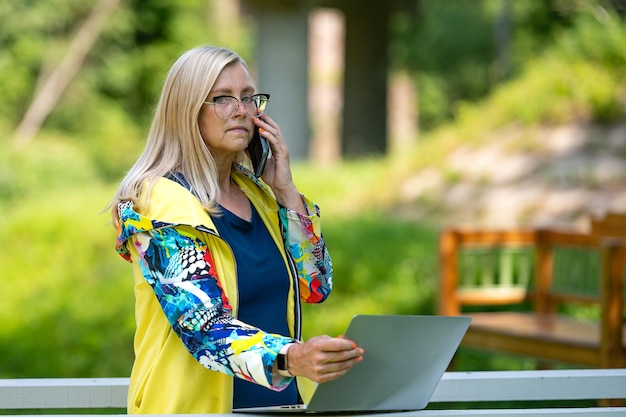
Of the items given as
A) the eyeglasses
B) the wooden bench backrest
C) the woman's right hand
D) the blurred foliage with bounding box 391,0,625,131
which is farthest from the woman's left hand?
the blurred foliage with bounding box 391,0,625,131

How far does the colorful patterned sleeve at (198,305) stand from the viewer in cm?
182

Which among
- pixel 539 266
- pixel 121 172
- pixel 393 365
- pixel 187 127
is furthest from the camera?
pixel 539 266

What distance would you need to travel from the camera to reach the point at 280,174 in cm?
236

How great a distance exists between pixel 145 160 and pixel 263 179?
14.2 inches

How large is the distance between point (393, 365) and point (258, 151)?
69 cm

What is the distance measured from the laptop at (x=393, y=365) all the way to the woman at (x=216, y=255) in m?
0.06

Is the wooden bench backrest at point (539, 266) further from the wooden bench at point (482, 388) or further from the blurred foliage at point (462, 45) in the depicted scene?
the blurred foliage at point (462, 45)

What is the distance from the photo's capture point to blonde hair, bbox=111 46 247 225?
6.86 feet

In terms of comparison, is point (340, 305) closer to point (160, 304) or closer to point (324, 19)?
point (160, 304)

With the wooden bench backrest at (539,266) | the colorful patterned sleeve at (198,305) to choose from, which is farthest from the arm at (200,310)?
the wooden bench backrest at (539,266)

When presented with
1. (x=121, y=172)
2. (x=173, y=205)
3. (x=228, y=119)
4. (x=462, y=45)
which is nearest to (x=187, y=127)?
(x=228, y=119)

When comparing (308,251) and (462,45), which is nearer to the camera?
(308,251)

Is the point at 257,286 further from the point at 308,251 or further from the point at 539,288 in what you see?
the point at 539,288

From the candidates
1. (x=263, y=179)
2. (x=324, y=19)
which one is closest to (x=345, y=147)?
(x=263, y=179)
